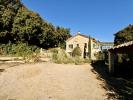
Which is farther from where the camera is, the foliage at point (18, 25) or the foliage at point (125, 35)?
the foliage at point (18, 25)

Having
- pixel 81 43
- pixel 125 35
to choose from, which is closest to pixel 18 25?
pixel 81 43

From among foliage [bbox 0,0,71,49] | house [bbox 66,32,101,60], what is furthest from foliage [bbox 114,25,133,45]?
foliage [bbox 0,0,71,49]

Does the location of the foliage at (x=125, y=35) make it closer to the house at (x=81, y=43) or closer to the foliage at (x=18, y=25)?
the house at (x=81, y=43)

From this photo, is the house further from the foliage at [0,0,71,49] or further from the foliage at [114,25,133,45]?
the foliage at [114,25,133,45]

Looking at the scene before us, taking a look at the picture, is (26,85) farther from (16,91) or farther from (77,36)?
(77,36)

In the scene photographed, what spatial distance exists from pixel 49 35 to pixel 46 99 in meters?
58.4

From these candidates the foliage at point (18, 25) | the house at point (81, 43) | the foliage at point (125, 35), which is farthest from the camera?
the house at point (81, 43)

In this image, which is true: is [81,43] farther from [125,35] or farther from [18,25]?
[125,35]

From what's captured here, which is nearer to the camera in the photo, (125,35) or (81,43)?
(125,35)

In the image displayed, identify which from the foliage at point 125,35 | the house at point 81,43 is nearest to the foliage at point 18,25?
the house at point 81,43

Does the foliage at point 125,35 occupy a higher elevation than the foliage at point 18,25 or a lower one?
lower

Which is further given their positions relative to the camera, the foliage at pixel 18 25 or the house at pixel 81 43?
the house at pixel 81 43

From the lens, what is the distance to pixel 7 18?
185 feet

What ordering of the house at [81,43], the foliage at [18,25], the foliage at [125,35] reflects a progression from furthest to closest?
the house at [81,43], the foliage at [18,25], the foliage at [125,35]
